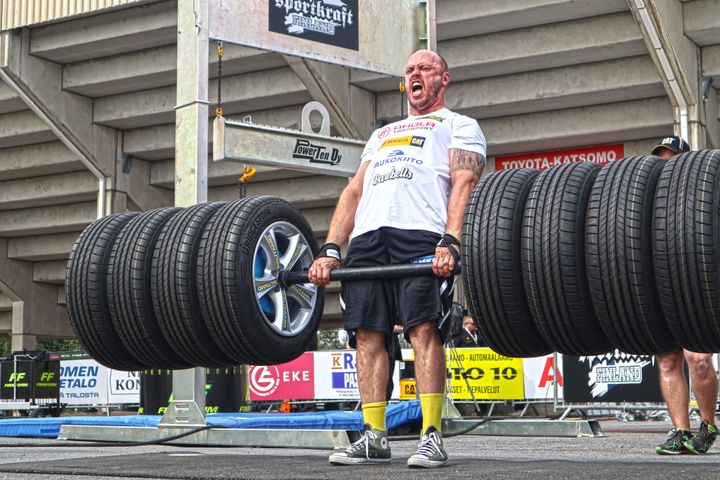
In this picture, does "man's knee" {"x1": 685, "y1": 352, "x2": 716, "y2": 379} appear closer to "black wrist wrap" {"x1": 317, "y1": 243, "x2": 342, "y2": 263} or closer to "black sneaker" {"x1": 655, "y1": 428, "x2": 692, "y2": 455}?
"black sneaker" {"x1": 655, "y1": 428, "x2": 692, "y2": 455}

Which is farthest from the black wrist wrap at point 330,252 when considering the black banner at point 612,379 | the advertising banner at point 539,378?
the advertising banner at point 539,378

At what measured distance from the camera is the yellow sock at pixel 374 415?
4354 mm

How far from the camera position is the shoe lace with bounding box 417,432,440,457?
3982 mm

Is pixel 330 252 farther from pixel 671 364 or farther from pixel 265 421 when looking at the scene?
pixel 265 421

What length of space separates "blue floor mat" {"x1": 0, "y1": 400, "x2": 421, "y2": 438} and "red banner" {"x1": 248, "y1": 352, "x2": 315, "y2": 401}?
5.46 metres

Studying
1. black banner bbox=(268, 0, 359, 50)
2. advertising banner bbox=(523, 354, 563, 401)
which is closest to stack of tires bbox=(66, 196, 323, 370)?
black banner bbox=(268, 0, 359, 50)

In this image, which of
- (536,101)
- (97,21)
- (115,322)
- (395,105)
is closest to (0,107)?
(97,21)

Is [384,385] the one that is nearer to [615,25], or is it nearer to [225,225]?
[225,225]

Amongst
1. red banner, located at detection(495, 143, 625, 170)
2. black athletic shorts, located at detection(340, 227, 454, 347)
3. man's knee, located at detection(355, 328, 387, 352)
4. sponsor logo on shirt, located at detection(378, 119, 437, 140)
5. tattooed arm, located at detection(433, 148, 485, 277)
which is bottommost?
man's knee, located at detection(355, 328, 387, 352)

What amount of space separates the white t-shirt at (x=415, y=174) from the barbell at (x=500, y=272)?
24 cm

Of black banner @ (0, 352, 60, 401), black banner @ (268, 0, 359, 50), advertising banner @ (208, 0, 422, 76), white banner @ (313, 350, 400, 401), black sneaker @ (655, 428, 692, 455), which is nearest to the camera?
black sneaker @ (655, 428, 692, 455)

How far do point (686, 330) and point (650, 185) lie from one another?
0.51 meters

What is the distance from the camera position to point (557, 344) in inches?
158

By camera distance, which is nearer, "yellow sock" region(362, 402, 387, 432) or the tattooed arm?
the tattooed arm
